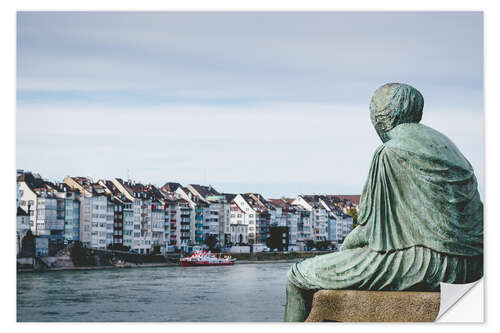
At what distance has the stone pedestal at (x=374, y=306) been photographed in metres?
3.79

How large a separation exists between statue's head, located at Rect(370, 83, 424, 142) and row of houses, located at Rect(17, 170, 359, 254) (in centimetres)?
3672

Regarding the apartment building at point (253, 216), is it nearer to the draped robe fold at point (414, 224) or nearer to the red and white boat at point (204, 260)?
the red and white boat at point (204, 260)

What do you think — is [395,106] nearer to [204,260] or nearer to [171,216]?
[204,260]

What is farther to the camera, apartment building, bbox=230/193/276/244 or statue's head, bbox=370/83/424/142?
apartment building, bbox=230/193/276/244

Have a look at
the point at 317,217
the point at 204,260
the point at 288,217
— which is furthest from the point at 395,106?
the point at 288,217

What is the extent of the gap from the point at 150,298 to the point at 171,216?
3539 centimetres

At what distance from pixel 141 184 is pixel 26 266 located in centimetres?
2403

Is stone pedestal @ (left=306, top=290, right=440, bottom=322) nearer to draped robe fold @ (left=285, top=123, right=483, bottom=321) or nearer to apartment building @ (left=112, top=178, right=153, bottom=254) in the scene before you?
draped robe fold @ (left=285, top=123, right=483, bottom=321)

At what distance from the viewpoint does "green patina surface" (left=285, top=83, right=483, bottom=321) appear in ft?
12.5

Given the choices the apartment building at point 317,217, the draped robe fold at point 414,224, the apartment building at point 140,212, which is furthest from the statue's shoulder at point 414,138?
the apartment building at point 317,217

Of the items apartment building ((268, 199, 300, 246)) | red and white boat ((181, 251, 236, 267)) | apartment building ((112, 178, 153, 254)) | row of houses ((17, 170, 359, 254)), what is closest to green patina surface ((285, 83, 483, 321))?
row of houses ((17, 170, 359, 254))
